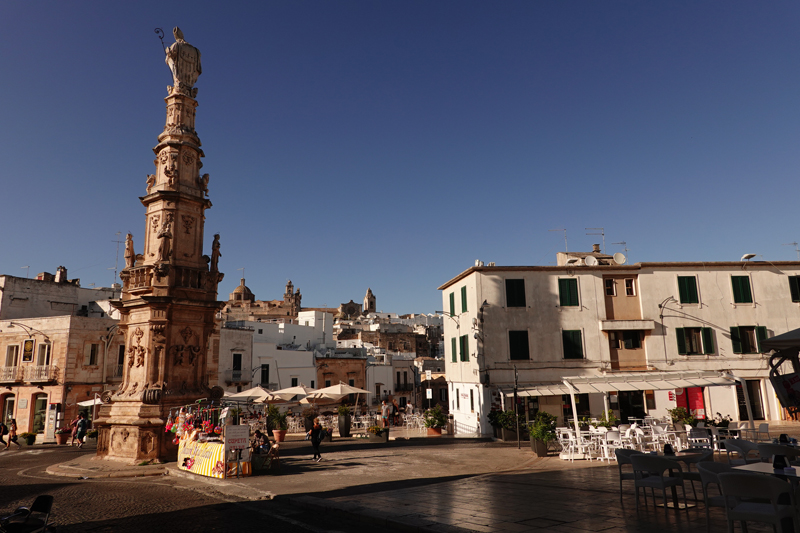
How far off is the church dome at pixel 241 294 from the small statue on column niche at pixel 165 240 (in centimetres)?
10334

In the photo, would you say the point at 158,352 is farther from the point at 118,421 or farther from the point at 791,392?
the point at 791,392

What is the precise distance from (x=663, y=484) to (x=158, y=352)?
586 inches

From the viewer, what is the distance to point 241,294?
11862cm

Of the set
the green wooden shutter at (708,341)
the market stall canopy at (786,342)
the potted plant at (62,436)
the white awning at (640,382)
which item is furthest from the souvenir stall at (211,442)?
the green wooden shutter at (708,341)

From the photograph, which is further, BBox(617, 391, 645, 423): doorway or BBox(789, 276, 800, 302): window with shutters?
BBox(789, 276, 800, 302): window with shutters

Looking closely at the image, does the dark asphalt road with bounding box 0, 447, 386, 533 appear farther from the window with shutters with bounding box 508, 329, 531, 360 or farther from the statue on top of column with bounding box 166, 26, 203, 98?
the window with shutters with bounding box 508, 329, 531, 360

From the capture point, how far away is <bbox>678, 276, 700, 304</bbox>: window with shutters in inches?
1090

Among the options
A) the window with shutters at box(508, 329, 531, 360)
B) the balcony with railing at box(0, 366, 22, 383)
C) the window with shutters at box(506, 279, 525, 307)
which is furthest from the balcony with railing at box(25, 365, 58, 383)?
the window with shutters at box(506, 279, 525, 307)

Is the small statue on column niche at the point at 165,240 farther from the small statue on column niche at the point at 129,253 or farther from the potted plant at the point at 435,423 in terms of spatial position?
the potted plant at the point at 435,423

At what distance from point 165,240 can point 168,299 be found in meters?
2.00

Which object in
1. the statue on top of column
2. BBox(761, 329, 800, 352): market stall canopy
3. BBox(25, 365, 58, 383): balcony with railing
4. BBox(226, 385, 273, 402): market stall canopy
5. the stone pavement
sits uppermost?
the statue on top of column

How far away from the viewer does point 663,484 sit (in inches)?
339

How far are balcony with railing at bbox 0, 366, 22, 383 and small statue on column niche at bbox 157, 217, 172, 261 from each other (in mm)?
20612

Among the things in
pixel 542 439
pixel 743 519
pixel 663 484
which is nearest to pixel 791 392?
pixel 663 484
